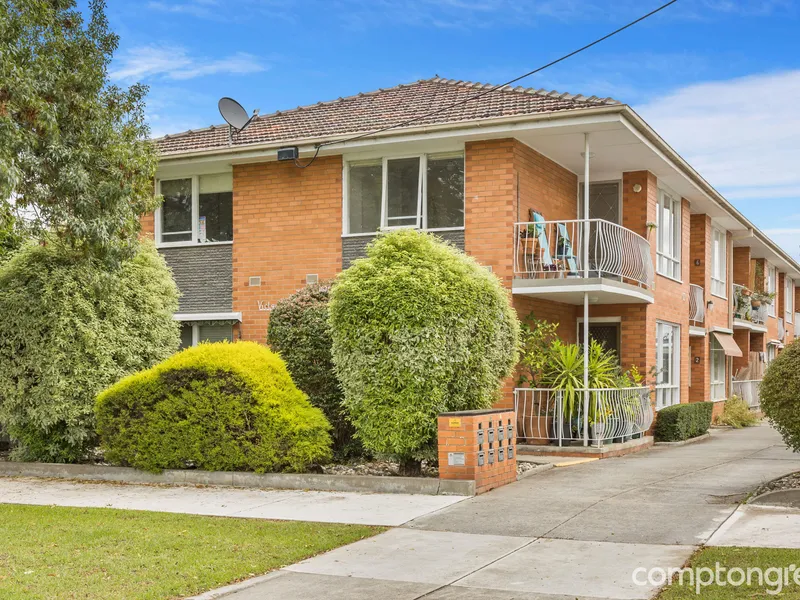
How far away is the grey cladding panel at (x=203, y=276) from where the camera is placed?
63.6ft

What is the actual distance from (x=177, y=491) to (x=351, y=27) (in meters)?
6.61

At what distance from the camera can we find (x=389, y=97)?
20672 mm

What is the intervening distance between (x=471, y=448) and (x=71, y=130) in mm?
7371

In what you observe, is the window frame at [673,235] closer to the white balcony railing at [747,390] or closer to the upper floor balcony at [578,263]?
the upper floor balcony at [578,263]

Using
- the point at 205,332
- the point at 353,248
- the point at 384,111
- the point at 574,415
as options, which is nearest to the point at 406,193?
the point at 353,248

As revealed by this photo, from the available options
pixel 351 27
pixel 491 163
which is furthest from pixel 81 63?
pixel 491 163

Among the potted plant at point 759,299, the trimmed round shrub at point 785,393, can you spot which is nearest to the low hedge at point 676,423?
the trimmed round shrub at point 785,393

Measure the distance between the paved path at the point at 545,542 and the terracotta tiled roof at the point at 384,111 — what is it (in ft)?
23.4

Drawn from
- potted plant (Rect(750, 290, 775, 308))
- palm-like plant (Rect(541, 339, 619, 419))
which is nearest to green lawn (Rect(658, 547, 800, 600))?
palm-like plant (Rect(541, 339, 619, 419))

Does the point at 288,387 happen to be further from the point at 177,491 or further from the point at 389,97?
the point at 389,97

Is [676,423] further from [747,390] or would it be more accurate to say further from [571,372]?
[747,390]

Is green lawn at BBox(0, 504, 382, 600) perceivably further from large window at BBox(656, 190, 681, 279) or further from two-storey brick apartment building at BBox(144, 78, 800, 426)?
large window at BBox(656, 190, 681, 279)

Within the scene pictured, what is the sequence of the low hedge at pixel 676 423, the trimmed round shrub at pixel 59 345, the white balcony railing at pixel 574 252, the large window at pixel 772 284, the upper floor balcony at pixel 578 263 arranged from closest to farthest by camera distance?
the trimmed round shrub at pixel 59 345 < the upper floor balcony at pixel 578 263 < the white balcony railing at pixel 574 252 < the low hedge at pixel 676 423 < the large window at pixel 772 284

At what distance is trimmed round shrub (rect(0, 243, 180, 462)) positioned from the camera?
515 inches
